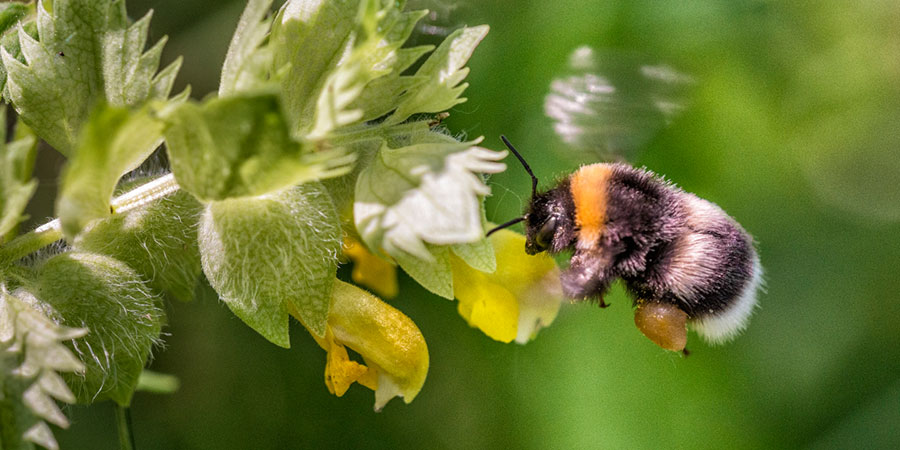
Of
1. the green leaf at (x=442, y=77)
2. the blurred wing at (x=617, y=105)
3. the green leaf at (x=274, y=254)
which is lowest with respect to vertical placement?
the blurred wing at (x=617, y=105)

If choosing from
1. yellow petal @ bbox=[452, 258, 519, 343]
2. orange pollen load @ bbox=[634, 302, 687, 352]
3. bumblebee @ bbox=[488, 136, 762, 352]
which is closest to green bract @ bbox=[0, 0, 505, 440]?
yellow petal @ bbox=[452, 258, 519, 343]

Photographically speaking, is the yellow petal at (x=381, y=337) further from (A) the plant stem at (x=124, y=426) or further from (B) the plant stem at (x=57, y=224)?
(A) the plant stem at (x=124, y=426)

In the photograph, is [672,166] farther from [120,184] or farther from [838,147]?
[120,184]

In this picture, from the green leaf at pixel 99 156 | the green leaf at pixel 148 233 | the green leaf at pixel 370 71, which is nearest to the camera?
the green leaf at pixel 99 156

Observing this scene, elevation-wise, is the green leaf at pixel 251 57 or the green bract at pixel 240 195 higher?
the green leaf at pixel 251 57

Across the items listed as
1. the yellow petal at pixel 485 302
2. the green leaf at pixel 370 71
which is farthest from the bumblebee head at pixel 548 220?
the green leaf at pixel 370 71

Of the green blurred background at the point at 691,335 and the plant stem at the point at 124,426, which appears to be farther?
the green blurred background at the point at 691,335

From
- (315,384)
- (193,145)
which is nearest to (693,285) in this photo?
(193,145)

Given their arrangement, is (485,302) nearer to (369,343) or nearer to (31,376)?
(369,343)
